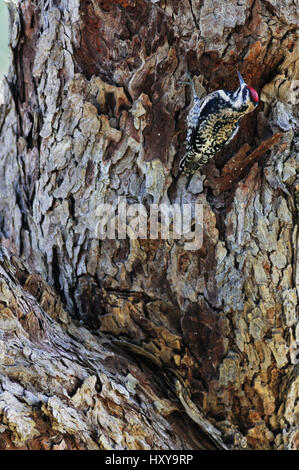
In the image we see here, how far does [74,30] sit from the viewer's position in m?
1.74

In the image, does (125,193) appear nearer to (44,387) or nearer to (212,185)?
(212,185)

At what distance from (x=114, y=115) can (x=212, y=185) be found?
1.40ft

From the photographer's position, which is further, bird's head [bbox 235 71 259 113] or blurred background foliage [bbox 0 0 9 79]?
blurred background foliage [bbox 0 0 9 79]

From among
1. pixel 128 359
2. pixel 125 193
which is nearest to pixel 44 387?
pixel 128 359

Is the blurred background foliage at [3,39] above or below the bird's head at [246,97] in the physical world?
above

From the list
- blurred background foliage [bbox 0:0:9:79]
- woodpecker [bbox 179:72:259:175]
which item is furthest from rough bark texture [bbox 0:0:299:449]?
blurred background foliage [bbox 0:0:9:79]

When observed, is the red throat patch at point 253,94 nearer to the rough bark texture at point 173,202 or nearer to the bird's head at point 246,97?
the bird's head at point 246,97

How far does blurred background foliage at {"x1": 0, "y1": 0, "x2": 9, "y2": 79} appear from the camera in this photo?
1999 mm

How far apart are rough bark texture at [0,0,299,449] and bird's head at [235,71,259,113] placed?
0.30 feet

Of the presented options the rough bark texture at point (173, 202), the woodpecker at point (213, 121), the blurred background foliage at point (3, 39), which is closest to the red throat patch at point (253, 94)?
the woodpecker at point (213, 121)

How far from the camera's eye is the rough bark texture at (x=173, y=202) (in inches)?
63.9

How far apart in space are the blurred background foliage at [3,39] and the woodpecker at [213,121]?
91 cm

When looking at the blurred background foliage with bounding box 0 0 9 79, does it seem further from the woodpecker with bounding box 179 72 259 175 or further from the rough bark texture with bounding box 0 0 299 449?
the woodpecker with bounding box 179 72 259 175
